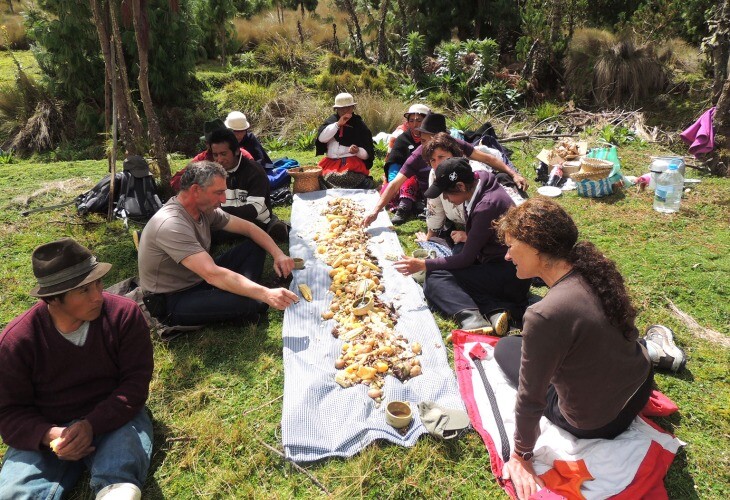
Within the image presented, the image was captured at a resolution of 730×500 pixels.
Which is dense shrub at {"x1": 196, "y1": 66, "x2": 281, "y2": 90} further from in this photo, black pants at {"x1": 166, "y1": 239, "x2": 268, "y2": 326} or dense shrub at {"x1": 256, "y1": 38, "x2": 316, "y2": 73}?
black pants at {"x1": 166, "y1": 239, "x2": 268, "y2": 326}

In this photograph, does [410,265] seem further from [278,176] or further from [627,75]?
[627,75]

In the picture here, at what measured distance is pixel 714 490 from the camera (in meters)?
2.54

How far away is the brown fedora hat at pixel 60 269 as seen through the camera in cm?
235

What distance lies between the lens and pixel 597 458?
255 cm

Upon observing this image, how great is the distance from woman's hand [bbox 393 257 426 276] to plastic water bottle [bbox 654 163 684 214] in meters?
3.94

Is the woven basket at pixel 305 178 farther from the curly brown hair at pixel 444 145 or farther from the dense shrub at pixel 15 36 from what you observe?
the dense shrub at pixel 15 36

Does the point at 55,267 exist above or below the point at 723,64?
below

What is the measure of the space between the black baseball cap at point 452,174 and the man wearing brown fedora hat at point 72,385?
98.4 inches

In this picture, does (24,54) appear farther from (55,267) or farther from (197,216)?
(55,267)

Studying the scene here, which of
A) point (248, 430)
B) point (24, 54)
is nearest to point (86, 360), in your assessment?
point (248, 430)

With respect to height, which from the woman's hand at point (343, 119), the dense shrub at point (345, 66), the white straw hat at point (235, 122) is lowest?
the woman's hand at point (343, 119)

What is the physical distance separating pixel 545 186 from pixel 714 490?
516 cm

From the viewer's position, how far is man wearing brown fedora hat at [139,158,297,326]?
3.47m

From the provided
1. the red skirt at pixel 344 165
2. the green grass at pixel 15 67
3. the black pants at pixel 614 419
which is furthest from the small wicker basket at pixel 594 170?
the green grass at pixel 15 67
